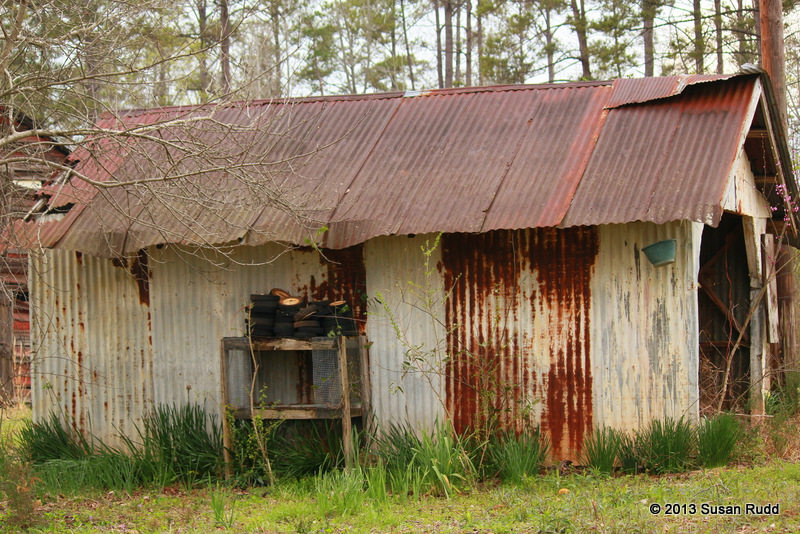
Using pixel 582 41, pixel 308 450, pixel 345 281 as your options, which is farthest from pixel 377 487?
pixel 582 41

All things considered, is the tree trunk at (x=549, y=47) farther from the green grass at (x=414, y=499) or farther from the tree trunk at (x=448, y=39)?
the green grass at (x=414, y=499)

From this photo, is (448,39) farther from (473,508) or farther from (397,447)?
(473,508)

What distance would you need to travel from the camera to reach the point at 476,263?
27.9 feet

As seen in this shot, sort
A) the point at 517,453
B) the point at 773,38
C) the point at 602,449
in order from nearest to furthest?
the point at 517,453, the point at 602,449, the point at 773,38

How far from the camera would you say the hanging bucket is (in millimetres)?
7754

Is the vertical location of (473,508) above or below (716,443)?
below

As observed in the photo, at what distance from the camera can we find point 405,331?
848 cm

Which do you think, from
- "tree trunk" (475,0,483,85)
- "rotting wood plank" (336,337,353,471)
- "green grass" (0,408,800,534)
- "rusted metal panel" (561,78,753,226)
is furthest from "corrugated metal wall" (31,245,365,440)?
Result: "tree trunk" (475,0,483,85)

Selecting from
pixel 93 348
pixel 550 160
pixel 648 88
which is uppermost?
pixel 648 88

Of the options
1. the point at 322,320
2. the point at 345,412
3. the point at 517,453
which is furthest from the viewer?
the point at 322,320

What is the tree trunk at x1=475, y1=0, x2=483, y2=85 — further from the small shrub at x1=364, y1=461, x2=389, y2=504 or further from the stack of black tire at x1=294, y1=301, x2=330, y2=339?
the small shrub at x1=364, y1=461, x2=389, y2=504

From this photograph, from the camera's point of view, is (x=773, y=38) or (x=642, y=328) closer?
(x=642, y=328)

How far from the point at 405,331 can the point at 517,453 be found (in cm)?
179

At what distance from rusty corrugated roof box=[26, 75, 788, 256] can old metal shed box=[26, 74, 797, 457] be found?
0.09ft
